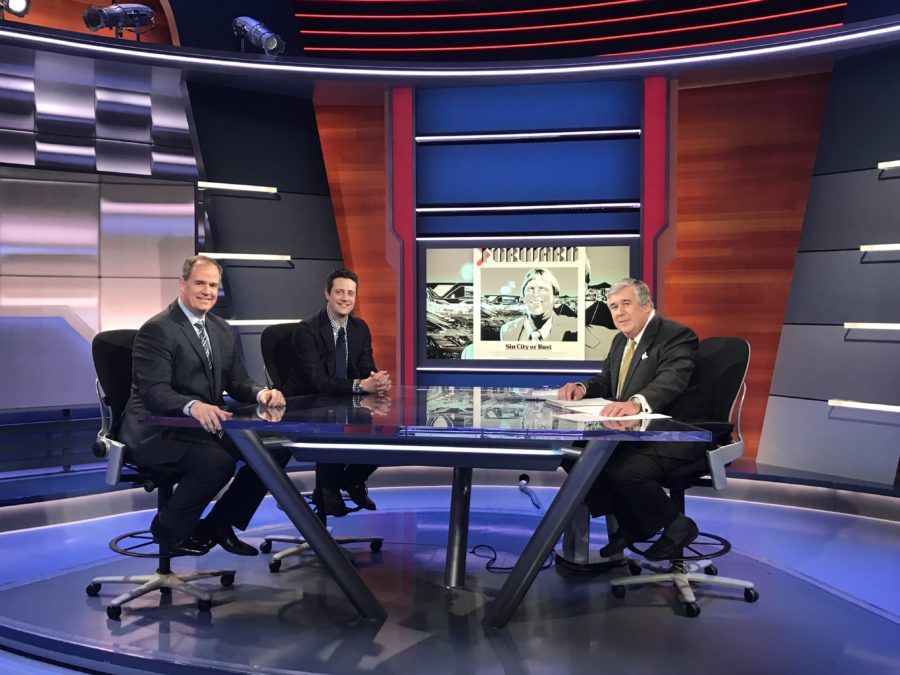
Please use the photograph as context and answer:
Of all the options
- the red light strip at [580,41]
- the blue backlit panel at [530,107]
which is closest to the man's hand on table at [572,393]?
the blue backlit panel at [530,107]

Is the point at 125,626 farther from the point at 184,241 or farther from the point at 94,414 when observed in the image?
the point at 184,241

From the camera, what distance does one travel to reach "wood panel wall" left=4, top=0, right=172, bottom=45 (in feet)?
18.3

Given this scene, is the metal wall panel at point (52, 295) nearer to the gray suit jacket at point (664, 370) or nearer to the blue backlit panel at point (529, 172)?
the blue backlit panel at point (529, 172)

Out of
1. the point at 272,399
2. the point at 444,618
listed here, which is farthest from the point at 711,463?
the point at 272,399

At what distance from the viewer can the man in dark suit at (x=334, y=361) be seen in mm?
3719

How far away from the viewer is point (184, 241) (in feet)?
18.3

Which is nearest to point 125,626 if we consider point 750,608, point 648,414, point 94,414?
point 648,414

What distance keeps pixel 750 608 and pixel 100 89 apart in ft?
15.9

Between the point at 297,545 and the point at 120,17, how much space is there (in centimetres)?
337

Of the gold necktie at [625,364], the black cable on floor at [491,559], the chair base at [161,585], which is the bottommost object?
the black cable on floor at [491,559]

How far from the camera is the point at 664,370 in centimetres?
314

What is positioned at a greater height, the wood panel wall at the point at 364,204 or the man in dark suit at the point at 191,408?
the wood panel wall at the point at 364,204

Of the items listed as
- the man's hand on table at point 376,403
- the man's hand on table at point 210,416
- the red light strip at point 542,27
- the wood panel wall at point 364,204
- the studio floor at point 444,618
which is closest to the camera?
the studio floor at point 444,618

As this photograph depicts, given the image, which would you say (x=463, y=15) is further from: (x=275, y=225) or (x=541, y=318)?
(x=541, y=318)
